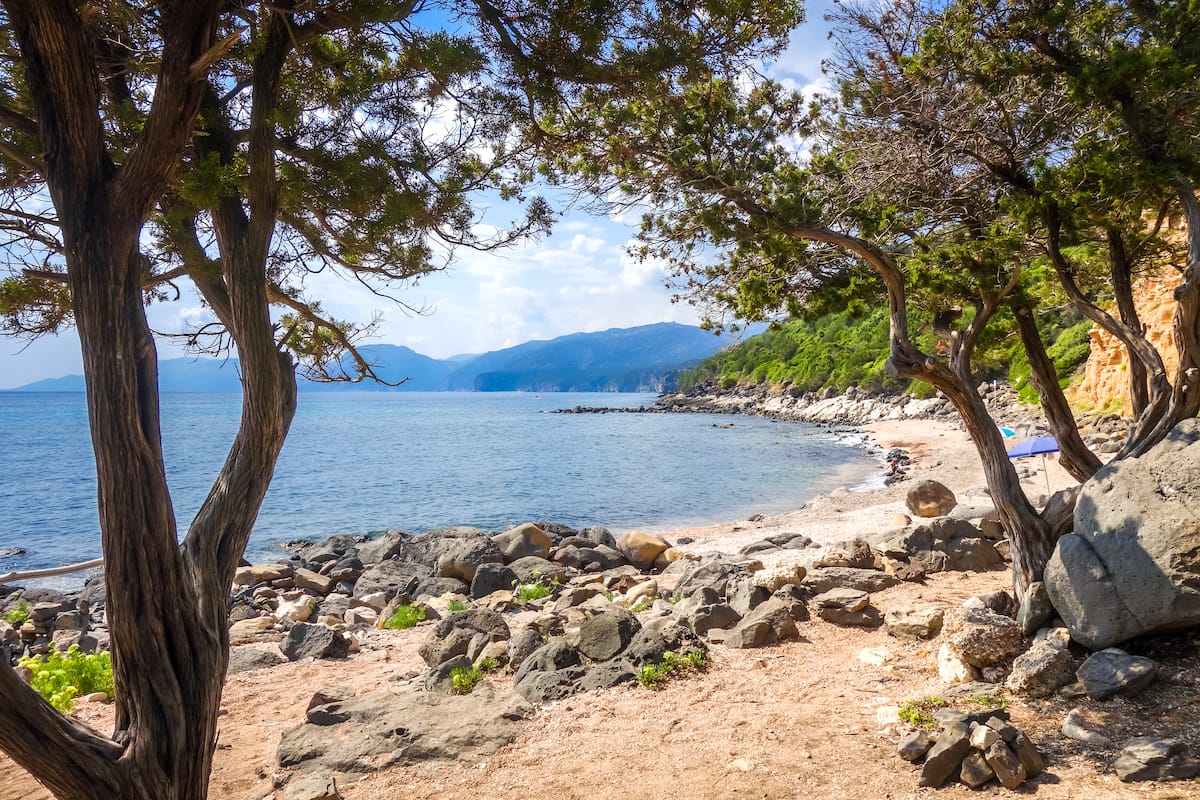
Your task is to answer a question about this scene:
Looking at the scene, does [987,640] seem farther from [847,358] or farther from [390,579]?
[847,358]

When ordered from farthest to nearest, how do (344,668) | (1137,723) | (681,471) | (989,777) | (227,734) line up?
(681,471) < (344,668) < (227,734) < (1137,723) < (989,777)

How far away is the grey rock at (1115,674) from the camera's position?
16.7 ft

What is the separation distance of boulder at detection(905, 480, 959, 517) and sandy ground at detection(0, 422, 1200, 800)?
30.1ft

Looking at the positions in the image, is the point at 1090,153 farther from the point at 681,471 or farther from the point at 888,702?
the point at 681,471

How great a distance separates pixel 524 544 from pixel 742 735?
10104mm

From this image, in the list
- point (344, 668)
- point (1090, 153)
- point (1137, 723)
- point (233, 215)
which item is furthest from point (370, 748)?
point (1090, 153)

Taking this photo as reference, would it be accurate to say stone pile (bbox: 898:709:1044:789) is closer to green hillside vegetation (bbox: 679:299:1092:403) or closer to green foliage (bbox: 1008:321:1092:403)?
green hillside vegetation (bbox: 679:299:1092:403)

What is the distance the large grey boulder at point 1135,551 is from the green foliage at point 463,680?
543 centimetres

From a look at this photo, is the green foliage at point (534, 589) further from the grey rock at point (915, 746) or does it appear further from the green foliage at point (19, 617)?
the green foliage at point (19, 617)

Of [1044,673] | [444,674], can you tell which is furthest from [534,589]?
[1044,673]

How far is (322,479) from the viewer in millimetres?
38188

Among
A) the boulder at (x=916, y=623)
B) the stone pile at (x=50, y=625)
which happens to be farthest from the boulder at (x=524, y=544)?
the boulder at (x=916, y=623)

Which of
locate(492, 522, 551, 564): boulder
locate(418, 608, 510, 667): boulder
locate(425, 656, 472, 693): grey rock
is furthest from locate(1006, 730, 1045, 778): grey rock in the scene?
locate(492, 522, 551, 564): boulder

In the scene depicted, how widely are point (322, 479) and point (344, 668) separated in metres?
31.9
